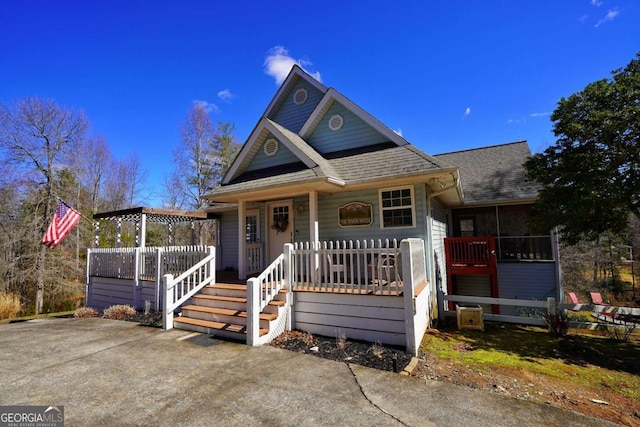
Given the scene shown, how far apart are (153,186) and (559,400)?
29.9m

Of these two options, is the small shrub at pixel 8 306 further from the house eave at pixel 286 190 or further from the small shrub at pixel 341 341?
the small shrub at pixel 341 341

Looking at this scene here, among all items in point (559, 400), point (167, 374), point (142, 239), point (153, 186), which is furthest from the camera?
point (153, 186)

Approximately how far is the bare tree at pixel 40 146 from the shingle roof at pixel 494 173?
19231 millimetres

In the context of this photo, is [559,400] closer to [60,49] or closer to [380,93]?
[380,93]

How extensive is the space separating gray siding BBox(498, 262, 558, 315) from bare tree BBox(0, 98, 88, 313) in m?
20.2

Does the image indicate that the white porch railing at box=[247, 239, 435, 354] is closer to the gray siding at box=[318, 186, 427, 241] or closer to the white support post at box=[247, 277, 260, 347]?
the white support post at box=[247, 277, 260, 347]

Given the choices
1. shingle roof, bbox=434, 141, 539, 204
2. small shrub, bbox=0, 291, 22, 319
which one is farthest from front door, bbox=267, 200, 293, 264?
small shrub, bbox=0, 291, 22, 319

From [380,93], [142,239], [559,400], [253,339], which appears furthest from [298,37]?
[559,400]

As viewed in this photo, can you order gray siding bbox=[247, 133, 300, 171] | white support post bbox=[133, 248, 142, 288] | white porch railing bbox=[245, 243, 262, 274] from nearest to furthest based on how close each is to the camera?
white support post bbox=[133, 248, 142, 288] < gray siding bbox=[247, 133, 300, 171] < white porch railing bbox=[245, 243, 262, 274]

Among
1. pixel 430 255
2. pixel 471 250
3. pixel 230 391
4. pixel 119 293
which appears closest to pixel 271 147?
pixel 430 255

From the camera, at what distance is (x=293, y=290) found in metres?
6.35

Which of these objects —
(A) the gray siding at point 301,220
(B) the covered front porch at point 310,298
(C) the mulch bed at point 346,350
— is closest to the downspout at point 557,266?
(B) the covered front porch at point 310,298

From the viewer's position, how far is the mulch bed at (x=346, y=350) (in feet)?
15.3

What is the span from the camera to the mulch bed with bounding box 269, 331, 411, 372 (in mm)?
4656
